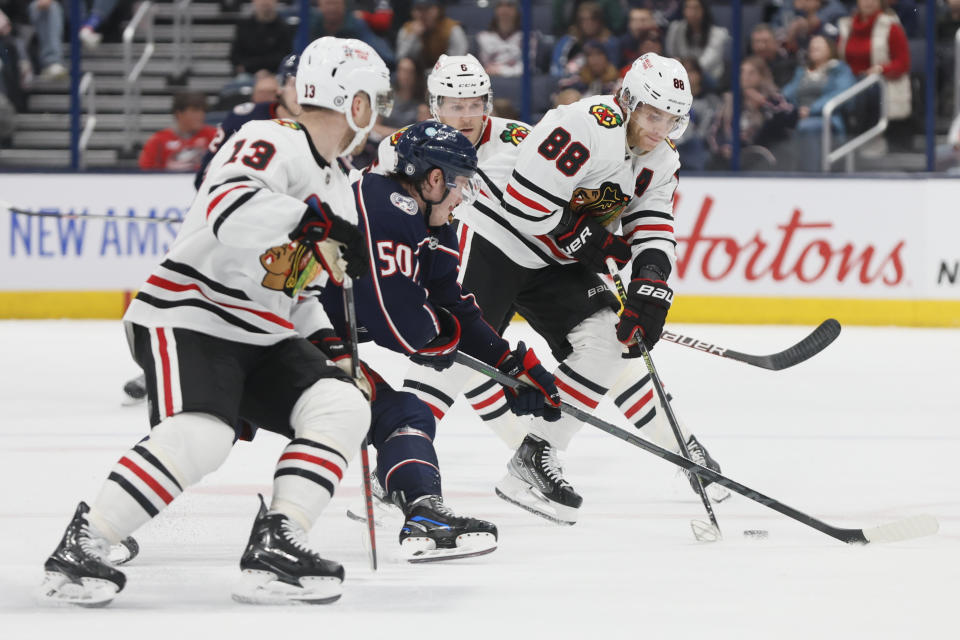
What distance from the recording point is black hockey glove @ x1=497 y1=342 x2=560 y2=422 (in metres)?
3.01

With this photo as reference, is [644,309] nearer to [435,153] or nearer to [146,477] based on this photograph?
[435,153]

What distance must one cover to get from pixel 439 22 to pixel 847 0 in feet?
7.51

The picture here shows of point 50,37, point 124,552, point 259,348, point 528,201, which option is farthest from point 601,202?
point 50,37

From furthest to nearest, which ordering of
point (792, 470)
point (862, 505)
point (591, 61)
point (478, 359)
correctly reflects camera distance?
point (591, 61)
point (792, 470)
point (862, 505)
point (478, 359)

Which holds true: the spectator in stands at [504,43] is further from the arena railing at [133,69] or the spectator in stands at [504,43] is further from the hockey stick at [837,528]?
the hockey stick at [837,528]

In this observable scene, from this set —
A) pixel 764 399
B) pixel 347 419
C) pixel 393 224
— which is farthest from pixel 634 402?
pixel 764 399

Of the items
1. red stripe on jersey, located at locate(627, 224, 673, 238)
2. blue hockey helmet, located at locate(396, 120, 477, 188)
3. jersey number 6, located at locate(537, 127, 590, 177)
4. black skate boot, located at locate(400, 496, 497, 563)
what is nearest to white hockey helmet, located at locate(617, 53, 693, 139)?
jersey number 6, located at locate(537, 127, 590, 177)

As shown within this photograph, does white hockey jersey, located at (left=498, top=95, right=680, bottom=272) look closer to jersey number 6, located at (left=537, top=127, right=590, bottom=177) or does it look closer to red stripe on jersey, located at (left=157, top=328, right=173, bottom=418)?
jersey number 6, located at (left=537, top=127, right=590, bottom=177)

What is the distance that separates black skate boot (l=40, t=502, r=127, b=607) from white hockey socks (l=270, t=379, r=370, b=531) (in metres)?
0.31

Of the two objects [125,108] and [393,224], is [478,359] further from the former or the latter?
[125,108]

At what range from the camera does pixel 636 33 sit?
7.64 m

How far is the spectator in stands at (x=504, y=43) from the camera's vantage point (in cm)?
773

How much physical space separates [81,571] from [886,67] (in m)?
6.16

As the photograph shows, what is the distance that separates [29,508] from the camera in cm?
326
